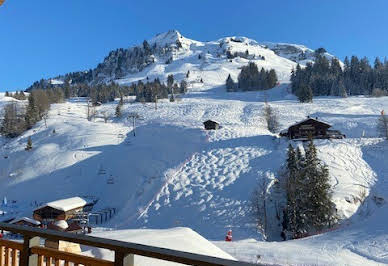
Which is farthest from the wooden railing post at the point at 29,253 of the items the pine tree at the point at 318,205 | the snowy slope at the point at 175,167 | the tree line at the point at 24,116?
the tree line at the point at 24,116

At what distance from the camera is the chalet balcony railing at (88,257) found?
2.86 metres

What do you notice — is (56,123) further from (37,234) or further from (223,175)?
(37,234)

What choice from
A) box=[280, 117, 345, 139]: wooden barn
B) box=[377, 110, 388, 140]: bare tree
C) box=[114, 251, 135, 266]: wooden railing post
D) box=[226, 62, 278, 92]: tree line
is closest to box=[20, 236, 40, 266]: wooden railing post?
box=[114, 251, 135, 266]: wooden railing post

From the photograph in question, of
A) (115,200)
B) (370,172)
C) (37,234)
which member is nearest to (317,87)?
(370,172)

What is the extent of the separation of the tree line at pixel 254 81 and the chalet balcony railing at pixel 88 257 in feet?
434

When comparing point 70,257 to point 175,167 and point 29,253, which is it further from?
point 175,167

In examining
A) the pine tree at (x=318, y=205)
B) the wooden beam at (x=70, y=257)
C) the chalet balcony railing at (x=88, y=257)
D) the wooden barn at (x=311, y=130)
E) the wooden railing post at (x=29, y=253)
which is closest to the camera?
the chalet balcony railing at (x=88, y=257)

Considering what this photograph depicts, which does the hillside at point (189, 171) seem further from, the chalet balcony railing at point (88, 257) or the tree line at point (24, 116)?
the chalet balcony railing at point (88, 257)

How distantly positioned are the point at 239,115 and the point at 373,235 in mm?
59524

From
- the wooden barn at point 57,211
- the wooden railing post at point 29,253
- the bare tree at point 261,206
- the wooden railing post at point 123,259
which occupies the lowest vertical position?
the wooden barn at point 57,211

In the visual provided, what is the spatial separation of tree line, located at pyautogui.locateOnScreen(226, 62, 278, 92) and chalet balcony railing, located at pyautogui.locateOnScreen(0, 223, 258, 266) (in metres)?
132

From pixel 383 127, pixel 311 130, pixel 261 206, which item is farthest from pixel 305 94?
pixel 261 206

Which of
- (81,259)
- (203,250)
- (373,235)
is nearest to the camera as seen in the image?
(81,259)

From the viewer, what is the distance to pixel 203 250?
12.3 metres
